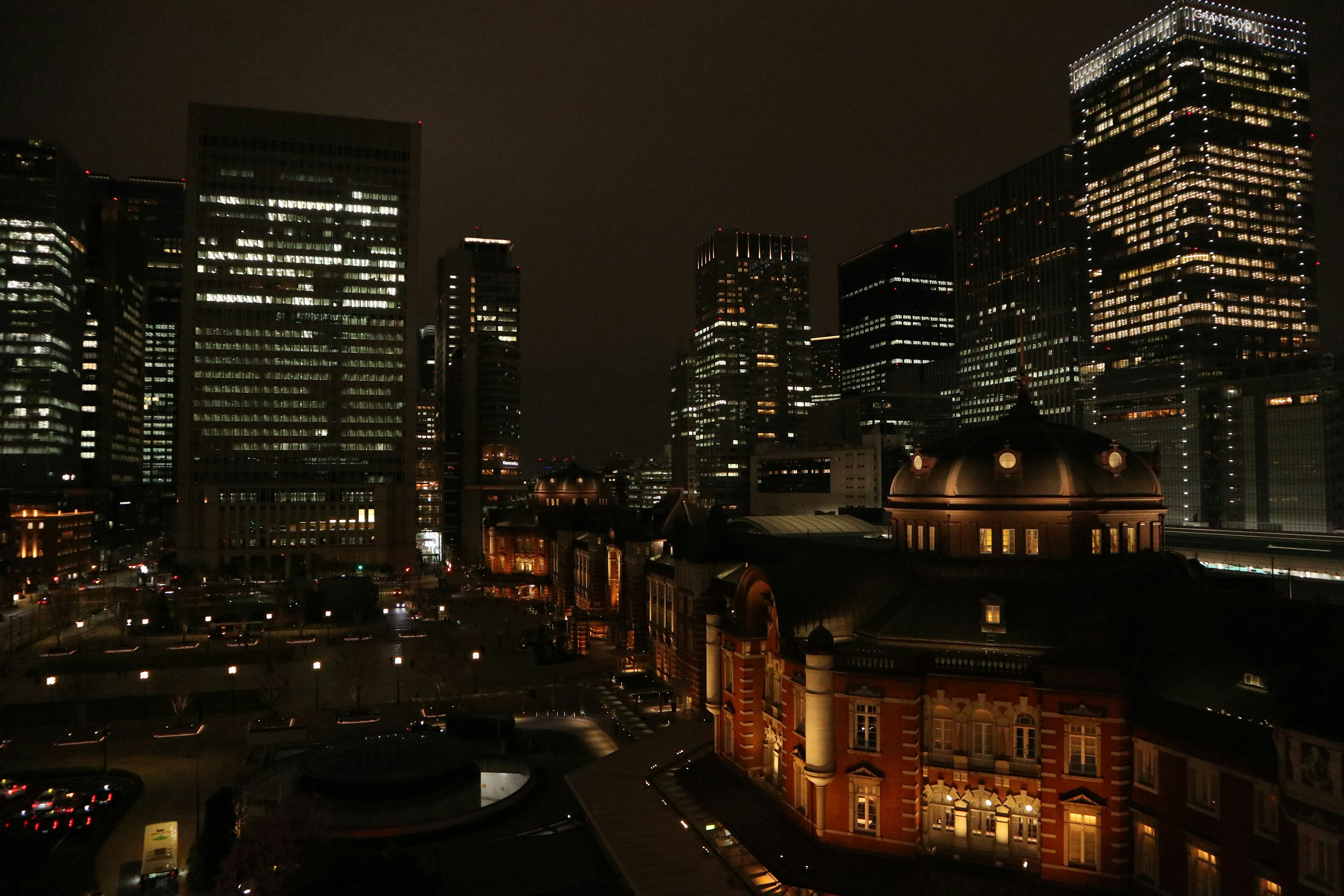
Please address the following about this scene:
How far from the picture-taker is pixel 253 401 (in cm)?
14850

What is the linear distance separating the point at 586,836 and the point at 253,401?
129m

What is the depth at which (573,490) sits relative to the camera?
136m

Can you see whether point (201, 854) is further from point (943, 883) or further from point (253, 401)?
point (253, 401)

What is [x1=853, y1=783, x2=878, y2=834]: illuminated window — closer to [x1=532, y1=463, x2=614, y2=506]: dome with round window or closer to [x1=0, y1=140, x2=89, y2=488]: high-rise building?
[x1=532, y1=463, x2=614, y2=506]: dome with round window

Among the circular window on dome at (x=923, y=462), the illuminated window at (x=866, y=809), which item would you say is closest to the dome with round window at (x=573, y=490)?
the circular window on dome at (x=923, y=462)

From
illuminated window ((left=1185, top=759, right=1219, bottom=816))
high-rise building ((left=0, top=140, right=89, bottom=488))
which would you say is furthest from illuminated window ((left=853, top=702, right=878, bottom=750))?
high-rise building ((left=0, top=140, right=89, bottom=488))

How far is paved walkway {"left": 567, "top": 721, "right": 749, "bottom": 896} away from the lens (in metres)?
35.7

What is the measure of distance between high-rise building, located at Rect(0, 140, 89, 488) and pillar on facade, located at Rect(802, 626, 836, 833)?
16761 centimetres

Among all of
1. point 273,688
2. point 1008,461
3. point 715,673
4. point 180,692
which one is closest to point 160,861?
point 273,688

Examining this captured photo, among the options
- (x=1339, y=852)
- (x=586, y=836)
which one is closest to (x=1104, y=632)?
(x=1339, y=852)

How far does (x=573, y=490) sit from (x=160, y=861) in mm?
100539

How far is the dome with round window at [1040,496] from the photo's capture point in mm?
40906

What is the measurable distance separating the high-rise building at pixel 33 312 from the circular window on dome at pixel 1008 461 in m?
170

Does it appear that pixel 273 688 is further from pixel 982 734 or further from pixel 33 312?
pixel 33 312
